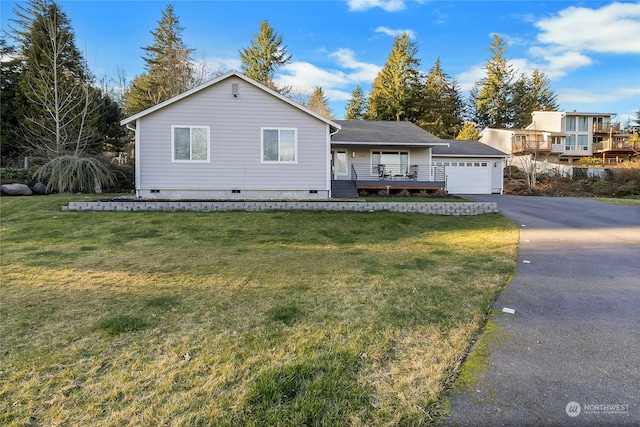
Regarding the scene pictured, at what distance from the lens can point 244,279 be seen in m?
4.70

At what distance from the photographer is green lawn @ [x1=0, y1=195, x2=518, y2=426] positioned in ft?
6.86

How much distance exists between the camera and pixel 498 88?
40.8 metres

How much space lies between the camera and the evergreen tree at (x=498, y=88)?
133 feet

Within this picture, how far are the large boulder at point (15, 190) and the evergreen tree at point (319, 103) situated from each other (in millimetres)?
24823

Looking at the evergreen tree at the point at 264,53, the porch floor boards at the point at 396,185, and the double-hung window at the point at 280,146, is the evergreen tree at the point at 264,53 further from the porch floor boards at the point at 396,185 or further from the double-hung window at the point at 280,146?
the double-hung window at the point at 280,146

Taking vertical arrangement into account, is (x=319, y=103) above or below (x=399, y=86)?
below

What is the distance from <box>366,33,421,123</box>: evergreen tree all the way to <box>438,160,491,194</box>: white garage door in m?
15.4

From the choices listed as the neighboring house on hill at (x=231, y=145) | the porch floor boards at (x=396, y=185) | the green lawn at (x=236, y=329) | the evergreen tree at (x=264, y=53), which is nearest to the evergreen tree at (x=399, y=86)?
the evergreen tree at (x=264, y=53)

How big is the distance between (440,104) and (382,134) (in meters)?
21.5

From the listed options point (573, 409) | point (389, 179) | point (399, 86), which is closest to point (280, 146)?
point (389, 179)

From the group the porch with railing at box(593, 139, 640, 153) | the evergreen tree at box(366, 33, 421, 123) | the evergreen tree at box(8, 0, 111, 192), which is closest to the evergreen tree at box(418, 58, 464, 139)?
the evergreen tree at box(366, 33, 421, 123)

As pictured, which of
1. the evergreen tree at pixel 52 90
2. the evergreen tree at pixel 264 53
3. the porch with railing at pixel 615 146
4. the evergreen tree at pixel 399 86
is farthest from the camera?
Result: the evergreen tree at pixel 399 86

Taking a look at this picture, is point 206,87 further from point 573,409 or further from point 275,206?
point 573,409

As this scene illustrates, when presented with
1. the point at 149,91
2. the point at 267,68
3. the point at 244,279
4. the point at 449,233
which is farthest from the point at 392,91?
the point at 244,279
